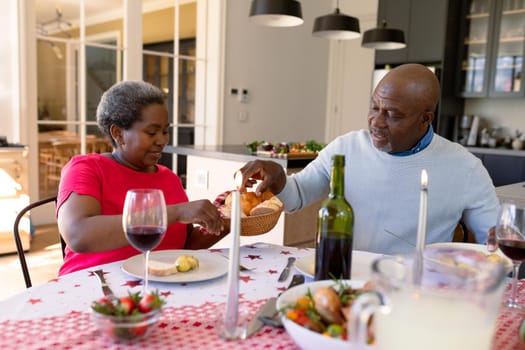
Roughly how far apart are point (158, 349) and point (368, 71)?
A: 5824 millimetres

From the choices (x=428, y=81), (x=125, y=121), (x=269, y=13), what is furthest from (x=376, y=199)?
(x=269, y=13)

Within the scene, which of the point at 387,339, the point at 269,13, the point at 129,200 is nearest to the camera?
the point at 387,339

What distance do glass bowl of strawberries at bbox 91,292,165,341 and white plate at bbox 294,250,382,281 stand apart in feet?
1.28

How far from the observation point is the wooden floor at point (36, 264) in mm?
2950

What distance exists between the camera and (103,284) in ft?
3.30

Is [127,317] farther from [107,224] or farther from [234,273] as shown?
[107,224]

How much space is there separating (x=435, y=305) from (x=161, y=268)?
2.20ft

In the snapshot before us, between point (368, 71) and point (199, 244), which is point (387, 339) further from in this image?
point (368, 71)

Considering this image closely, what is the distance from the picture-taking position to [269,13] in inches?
114

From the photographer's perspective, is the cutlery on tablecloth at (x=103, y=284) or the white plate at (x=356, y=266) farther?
the white plate at (x=356, y=266)

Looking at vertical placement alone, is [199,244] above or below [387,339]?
below

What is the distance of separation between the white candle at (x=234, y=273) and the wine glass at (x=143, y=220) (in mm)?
213

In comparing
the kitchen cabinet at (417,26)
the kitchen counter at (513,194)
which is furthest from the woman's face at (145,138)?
the kitchen cabinet at (417,26)

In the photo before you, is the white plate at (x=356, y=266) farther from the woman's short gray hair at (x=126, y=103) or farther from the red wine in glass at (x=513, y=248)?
the woman's short gray hair at (x=126, y=103)
